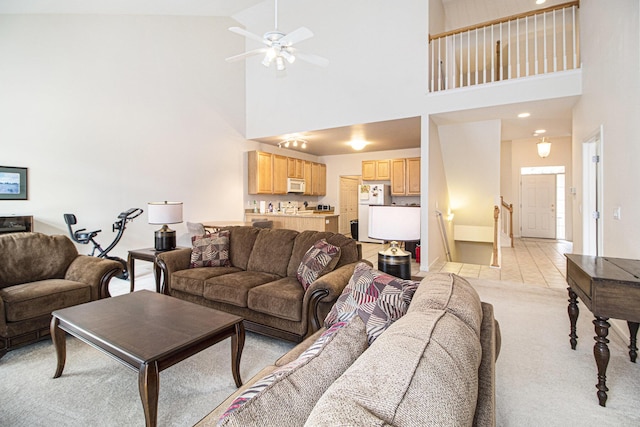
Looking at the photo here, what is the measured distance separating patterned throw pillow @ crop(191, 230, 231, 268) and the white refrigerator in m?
4.73

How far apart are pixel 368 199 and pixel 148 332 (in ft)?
21.4

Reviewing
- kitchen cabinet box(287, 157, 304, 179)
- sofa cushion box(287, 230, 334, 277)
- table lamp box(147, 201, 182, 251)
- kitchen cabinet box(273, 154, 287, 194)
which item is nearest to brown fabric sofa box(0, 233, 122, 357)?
table lamp box(147, 201, 182, 251)

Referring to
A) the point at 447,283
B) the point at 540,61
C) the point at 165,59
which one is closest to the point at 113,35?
the point at 165,59

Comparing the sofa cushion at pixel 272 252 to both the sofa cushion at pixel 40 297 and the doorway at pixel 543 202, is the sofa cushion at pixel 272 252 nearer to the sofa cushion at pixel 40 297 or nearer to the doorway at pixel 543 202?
the sofa cushion at pixel 40 297

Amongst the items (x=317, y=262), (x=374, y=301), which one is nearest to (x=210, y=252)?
(x=317, y=262)

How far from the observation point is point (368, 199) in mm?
7809

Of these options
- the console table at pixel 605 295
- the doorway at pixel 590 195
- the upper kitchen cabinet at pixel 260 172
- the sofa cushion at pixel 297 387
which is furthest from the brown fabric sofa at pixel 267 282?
the upper kitchen cabinet at pixel 260 172

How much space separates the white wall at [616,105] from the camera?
240 centimetres

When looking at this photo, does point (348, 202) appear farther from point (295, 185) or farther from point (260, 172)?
point (260, 172)

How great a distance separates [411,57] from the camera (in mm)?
4809

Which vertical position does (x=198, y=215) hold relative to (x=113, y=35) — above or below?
below

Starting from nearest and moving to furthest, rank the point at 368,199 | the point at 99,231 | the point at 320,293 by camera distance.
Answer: the point at 320,293 < the point at 99,231 < the point at 368,199

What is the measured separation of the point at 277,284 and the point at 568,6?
202 inches

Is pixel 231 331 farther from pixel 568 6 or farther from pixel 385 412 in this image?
pixel 568 6
